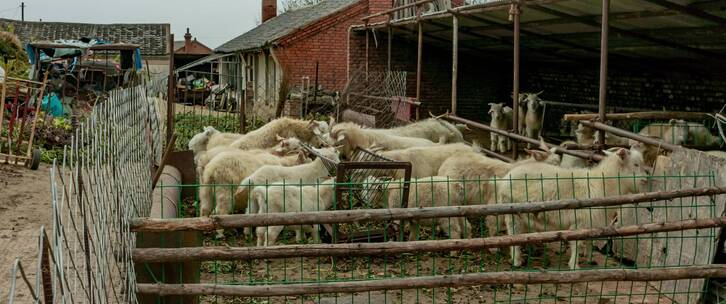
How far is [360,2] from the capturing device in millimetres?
25828

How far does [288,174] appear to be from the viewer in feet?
32.6

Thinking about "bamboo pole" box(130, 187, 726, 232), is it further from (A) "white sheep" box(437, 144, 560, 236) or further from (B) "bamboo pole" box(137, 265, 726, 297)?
(A) "white sheep" box(437, 144, 560, 236)

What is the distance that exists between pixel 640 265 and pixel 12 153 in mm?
12653

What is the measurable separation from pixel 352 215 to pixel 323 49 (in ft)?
66.5

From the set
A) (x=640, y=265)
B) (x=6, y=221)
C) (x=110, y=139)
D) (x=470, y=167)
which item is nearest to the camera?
(x=110, y=139)

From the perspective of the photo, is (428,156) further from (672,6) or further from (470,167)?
(672,6)

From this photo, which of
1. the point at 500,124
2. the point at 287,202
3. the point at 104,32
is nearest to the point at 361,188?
the point at 287,202

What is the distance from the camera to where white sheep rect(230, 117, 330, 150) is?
44.7ft

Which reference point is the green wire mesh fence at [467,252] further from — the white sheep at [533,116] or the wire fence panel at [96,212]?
the white sheep at [533,116]

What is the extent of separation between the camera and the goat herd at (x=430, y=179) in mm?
8562

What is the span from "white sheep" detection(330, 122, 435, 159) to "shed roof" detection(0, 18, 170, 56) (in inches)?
1260

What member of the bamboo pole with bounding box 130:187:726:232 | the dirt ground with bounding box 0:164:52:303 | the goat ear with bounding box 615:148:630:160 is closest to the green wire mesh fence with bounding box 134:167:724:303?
the bamboo pole with bounding box 130:187:726:232

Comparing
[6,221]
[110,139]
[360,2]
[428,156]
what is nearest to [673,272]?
[110,139]

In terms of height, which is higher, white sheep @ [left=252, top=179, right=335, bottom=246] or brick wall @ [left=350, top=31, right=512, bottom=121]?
brick wall @ [left=350, top=31, right=512, bottom=121]
